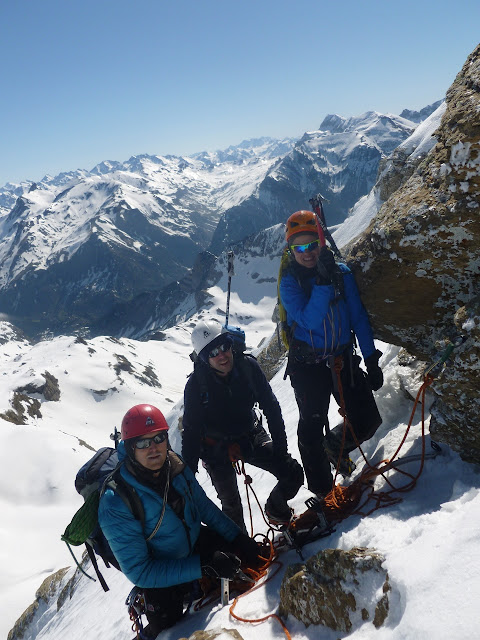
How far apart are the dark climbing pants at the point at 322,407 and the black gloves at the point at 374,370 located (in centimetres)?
11

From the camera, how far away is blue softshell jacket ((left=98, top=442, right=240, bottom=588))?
4.38m

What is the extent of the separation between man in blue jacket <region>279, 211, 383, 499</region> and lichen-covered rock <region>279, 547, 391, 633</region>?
1641mm

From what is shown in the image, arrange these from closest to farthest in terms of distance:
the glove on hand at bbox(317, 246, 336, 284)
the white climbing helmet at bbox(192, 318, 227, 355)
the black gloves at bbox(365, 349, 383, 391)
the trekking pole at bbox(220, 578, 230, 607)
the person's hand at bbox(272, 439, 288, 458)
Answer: the trekking pole at bbox(220, 578, 230, 607), the glove on hand at bbox(317, 246, 336, 284), the black gloves at bbox(365, 349, 383, 391), the white climbing helmet at bbox(192, 318, 227, 355), the person's hand at bbox(272, 439, 288, 458)

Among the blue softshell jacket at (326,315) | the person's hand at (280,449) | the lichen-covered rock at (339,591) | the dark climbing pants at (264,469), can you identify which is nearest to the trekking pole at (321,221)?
the blue softshell jacket at (326,315)

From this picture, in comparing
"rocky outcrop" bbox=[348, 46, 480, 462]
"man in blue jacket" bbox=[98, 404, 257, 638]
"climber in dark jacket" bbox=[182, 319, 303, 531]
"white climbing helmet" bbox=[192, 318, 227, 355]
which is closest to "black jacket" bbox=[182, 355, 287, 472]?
"climber in dark jacket" bbox=[182, 319, 303, 531]

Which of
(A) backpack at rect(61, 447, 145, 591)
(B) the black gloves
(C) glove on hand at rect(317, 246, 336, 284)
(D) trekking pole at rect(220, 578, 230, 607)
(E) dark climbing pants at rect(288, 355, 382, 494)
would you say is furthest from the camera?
(E) dark climbing pants at rect(288, 355, 382, 494)

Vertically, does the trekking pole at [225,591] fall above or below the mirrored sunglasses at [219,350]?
below

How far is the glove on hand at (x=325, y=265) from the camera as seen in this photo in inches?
207

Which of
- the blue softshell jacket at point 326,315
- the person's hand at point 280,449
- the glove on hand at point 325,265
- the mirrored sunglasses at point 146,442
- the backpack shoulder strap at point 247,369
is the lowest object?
the person's hand at point 280,449

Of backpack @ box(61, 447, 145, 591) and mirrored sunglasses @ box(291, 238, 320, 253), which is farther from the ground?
mirrored sunglasses @ box(291, 238, 320, 253)

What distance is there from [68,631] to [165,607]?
8209 millimetres

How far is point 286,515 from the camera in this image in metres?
5.77

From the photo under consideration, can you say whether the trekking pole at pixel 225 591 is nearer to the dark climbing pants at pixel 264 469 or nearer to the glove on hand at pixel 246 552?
the glove on hand at pixel 246 552

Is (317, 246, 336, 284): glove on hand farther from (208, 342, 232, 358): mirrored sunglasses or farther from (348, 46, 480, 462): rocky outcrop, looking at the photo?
(208, 342, 232, 358): mirrored sunglasses
